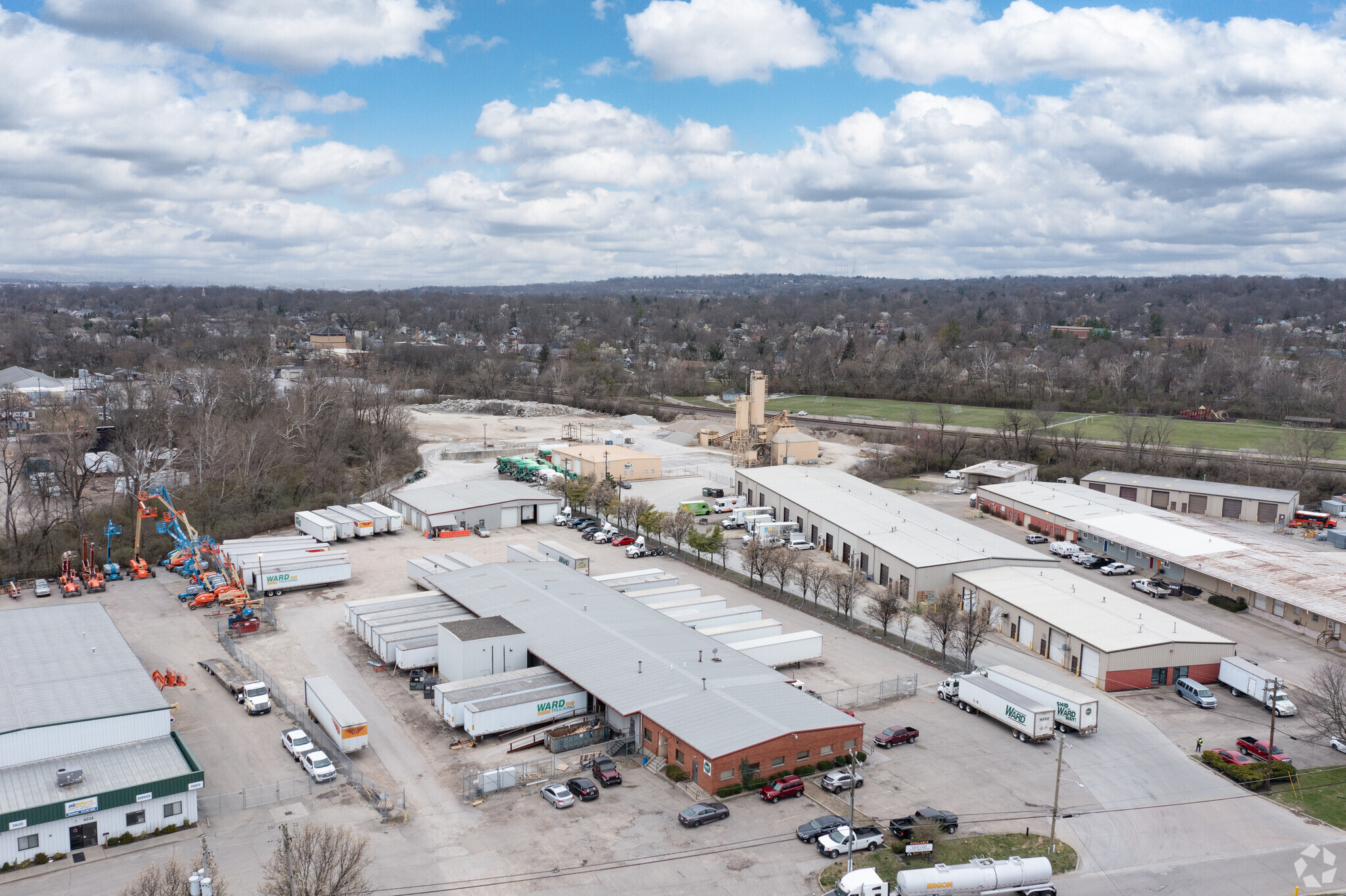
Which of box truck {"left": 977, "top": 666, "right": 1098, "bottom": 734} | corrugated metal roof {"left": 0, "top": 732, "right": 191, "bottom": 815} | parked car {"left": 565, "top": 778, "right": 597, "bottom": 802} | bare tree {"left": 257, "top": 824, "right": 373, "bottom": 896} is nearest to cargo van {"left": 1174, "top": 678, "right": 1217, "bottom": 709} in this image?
box truck {"left": 977, "top": 666, "right": 1098, "bottom": 734}

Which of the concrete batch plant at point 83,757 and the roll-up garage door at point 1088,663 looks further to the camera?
the roll-up garage door at point 1088,663

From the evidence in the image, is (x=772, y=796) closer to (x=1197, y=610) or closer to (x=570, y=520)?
(x=1197, y=610)

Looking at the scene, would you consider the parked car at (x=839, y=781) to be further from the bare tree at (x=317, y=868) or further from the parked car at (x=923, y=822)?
the bare tree at (x=317, y=868)

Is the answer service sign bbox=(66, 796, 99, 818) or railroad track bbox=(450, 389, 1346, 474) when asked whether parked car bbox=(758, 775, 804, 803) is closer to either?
service sign bbox=(66, 796, 99, 818)

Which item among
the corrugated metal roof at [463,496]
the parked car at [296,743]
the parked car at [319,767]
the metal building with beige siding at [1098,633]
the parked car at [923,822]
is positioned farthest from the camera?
the corrugated metal roof at [463,496]

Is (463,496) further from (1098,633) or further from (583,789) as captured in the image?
(1098,633)

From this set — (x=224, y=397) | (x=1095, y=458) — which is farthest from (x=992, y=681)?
(x=224, y=397)

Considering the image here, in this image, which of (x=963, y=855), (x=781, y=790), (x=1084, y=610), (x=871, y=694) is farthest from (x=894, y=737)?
(x=1084, y=610)

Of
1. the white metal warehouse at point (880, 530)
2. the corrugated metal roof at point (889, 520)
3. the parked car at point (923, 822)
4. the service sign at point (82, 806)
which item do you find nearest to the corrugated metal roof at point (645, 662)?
the parked car at point (923, 822)
